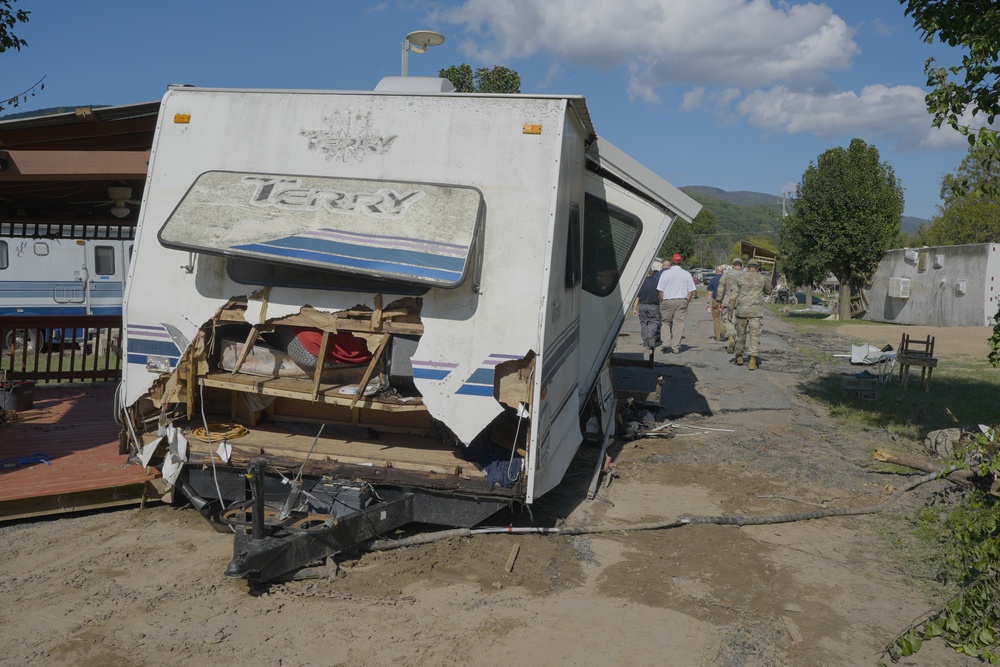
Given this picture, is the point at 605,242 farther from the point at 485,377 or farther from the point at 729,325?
the point at 729,325

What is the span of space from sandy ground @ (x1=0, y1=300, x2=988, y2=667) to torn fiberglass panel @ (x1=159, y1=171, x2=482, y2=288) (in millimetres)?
1861

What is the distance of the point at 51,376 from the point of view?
9.92m

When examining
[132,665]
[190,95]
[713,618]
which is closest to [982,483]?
[713,618]

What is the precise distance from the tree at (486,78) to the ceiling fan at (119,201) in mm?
11766

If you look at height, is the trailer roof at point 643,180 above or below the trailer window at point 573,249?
above

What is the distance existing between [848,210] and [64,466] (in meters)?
26.3

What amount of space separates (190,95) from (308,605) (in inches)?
144

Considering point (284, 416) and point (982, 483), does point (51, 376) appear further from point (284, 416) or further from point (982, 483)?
point (982, 483)

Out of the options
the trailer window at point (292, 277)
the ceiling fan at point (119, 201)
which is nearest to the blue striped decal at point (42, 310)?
the ceiling fan at point (119, 201)

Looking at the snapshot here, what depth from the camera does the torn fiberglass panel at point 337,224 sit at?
518 cm

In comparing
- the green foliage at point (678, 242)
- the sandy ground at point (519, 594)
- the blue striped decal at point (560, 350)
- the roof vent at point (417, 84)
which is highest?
the green foliage at point (678, 242)

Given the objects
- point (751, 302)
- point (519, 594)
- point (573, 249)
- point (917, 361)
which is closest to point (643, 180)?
point (573, 249)

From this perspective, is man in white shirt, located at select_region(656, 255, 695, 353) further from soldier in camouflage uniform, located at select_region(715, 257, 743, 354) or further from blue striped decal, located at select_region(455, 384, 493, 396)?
blue striped decal, located at select_region(455, 384, 493, 396)

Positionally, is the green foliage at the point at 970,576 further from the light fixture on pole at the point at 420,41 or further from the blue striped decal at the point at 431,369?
the light fixture on pole at the point at 420,41
